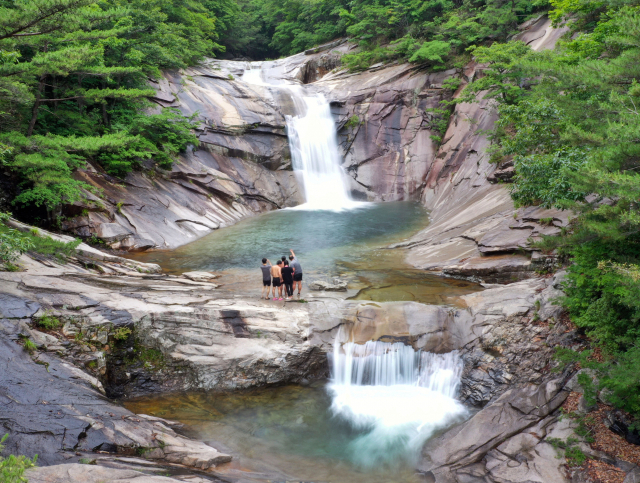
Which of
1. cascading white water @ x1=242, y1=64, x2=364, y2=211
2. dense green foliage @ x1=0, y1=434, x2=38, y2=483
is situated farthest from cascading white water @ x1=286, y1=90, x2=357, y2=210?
dense green foliage @ x1=0, y1=434, x2=38, y2=483

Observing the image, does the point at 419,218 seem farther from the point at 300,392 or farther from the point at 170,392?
the point at 170,392

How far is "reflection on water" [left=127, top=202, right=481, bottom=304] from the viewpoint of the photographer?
1308 cm

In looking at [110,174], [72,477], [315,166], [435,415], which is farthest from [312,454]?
[315,166]

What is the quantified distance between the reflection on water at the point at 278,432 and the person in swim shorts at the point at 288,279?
2772mm

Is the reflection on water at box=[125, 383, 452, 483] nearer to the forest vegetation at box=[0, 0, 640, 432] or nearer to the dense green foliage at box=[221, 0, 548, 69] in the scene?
the forest vegetation at box=[0, 0, 640, 432]

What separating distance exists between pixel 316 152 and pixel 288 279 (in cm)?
1962

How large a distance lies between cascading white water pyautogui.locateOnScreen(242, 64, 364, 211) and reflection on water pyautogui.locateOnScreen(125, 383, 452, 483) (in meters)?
19.4

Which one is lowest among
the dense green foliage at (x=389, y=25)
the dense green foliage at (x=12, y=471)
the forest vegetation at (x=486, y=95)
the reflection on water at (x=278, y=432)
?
the reflection on water at (x=278, y=432)

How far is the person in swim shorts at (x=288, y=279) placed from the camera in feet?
37.8

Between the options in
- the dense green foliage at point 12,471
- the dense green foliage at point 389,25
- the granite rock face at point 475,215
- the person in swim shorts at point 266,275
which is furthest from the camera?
the dense green foliage at point 389,25

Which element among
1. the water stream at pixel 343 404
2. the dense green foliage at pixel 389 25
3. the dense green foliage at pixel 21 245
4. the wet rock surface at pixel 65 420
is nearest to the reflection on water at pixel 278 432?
the water stream at pixel 343 404

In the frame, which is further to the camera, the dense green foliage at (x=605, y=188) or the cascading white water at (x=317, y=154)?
the cascading white water at (x=317, y=154)

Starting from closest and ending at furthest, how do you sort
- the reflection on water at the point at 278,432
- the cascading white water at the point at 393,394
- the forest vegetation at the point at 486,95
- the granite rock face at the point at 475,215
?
the forest vegetation at the point at 486,95, the reflection on water at the point at 278,432, the cascading white water at the point at 393,394, the granite rock face at the point at 475,215

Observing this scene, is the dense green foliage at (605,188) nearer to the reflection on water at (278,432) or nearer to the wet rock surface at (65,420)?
the reflection on water at (278,432)
